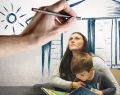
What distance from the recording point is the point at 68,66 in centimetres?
116

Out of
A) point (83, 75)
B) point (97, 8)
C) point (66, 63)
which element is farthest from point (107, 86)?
point (97, 8)

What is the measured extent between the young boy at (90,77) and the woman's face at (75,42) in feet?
0.20

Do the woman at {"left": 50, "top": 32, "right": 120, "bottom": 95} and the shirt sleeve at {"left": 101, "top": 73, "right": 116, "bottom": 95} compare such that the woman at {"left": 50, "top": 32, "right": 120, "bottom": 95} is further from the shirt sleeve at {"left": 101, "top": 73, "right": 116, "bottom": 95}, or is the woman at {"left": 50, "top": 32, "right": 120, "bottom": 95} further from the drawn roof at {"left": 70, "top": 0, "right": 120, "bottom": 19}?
the drawn roof at {"left": 70, "top": 0, "right": 120, "bottom": 19}

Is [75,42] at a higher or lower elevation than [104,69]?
higher

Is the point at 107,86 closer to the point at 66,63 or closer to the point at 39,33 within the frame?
the point at 66,63

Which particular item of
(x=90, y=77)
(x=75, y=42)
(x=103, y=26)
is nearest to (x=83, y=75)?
(x=90, y=77)

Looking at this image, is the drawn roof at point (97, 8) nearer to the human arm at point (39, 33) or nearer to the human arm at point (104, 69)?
the human arm at point (39, 33)

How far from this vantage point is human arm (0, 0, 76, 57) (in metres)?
1.16

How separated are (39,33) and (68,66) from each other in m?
0.23

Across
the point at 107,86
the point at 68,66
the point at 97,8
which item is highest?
the point at 97,8

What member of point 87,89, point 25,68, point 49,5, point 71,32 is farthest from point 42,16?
point 87,89

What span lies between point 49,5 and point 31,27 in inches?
6.0

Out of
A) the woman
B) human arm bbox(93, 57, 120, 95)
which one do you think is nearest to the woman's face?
the woman

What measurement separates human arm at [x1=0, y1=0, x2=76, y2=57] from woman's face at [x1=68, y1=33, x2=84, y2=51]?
0.06 meters
